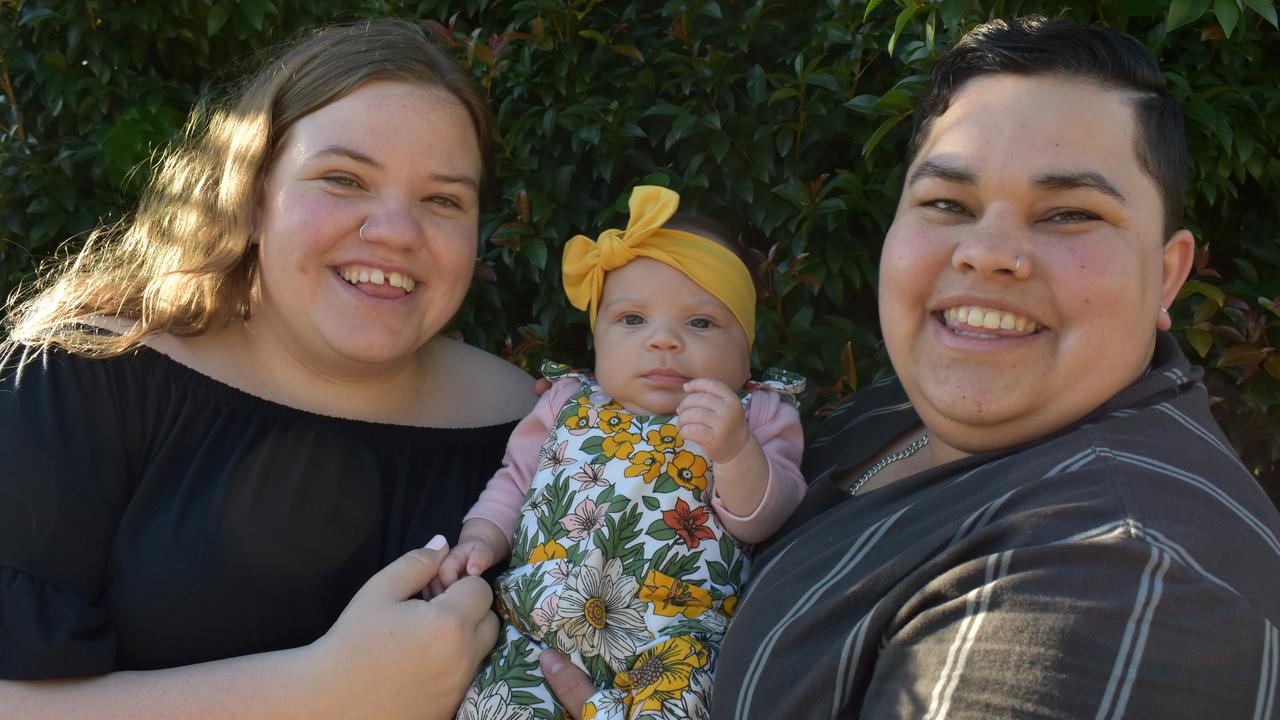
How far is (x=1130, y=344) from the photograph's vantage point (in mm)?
1963

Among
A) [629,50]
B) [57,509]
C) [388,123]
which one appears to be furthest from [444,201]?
[57,509]

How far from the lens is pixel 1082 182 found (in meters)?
1.94

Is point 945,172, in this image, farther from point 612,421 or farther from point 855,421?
point 612,421

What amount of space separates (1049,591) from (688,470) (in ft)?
3.61

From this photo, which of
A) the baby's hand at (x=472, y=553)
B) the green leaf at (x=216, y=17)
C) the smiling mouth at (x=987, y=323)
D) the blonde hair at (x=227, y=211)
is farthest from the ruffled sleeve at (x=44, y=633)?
the green leaf at (x=216, y=17)

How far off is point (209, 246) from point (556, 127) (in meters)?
1.24

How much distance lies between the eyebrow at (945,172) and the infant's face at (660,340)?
721mm

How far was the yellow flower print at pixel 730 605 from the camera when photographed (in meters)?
2.40

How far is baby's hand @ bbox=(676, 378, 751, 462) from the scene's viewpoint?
2.34 m

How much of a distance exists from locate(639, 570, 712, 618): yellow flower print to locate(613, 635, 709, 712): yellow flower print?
9 centimetres

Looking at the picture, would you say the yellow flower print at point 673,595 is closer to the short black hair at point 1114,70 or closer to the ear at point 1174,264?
the ear at point 1174,264

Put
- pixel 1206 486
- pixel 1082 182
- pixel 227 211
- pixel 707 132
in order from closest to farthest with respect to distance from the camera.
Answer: pixel 1206 486 → pixel 1082 182 → pixel 227 211 → pixel 707 132

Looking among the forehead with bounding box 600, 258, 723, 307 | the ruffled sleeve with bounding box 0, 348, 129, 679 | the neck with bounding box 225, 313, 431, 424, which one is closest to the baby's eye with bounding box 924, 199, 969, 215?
the forehead with bounding box 600, 258, 723, 307

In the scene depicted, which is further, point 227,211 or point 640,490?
point 227,211
